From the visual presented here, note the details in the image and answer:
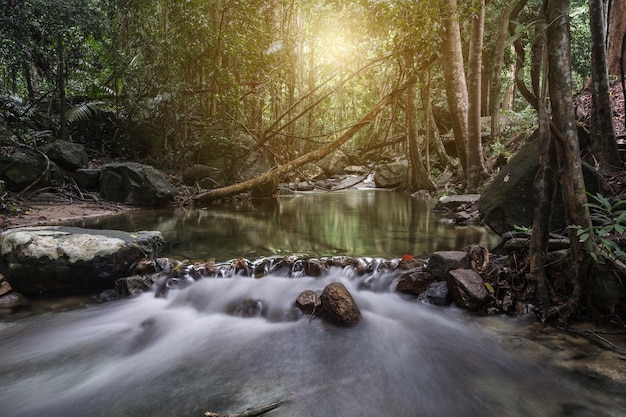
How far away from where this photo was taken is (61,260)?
15.4ft

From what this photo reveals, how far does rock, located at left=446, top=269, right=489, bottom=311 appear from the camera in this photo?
4.14 m

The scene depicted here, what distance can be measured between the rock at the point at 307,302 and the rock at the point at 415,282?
4.22 feet

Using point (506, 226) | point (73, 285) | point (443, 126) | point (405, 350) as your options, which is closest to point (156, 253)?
point (73, 285)

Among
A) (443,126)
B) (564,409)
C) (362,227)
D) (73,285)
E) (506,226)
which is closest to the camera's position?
(564,409)

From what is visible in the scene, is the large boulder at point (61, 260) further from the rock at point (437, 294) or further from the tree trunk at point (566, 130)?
the tree trunk at point (566, 130)

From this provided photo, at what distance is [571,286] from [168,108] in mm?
15310

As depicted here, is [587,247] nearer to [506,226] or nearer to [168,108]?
[506,226]

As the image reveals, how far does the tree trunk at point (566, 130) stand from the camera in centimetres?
330

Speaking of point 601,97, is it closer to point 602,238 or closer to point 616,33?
point 602,238

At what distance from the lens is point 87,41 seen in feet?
42.5

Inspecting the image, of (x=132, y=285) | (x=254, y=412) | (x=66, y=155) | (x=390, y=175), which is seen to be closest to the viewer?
(x=254, y=412)

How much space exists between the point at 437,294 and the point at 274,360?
226 centimetres

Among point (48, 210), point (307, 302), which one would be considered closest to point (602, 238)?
point (307, 302)

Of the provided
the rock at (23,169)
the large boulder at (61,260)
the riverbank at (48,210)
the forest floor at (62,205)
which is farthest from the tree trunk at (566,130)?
the rock at (23,169)
